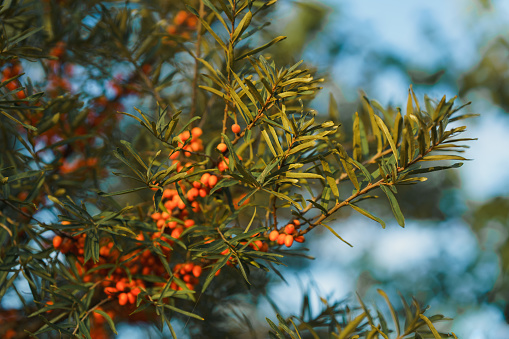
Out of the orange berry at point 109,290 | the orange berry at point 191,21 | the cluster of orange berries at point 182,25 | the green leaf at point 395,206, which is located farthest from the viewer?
the orange berry at point 191,21

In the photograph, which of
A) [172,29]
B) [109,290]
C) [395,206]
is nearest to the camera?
[395,206]

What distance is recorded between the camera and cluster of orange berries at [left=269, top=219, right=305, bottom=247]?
0.39m

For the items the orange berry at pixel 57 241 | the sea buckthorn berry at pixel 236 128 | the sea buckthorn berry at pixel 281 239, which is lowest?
the sea buckthorn berry at pixel 281 239

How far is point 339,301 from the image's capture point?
0.56m

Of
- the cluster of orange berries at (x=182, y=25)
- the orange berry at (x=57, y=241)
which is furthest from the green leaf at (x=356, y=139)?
the cluster of orange berries at (x=182, y=25)

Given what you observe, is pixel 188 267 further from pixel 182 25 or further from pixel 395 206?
pixel 182 25

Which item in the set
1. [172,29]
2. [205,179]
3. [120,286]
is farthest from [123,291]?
[172,29]

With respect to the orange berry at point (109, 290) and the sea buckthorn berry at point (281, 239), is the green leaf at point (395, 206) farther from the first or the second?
the orange berry at point (109, 290)

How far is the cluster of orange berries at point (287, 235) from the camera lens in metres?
0.39

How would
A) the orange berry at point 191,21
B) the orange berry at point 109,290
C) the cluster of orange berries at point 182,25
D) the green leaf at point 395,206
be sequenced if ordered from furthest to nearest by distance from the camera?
the orange berry at point 191,21
the cluster of orange berries at point 182,25
the orange berry at point 109,290
the green leaf at point 395,206

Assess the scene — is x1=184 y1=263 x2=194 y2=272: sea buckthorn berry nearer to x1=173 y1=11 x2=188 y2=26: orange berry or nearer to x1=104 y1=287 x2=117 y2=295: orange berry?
x1=104 y1=287 x2=117 y2=295: orange berry

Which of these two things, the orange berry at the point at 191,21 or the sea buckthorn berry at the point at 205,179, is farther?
the orange berry at the point at 191,21

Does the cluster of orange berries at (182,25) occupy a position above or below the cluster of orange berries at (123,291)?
above

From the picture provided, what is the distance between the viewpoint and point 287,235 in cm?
40
